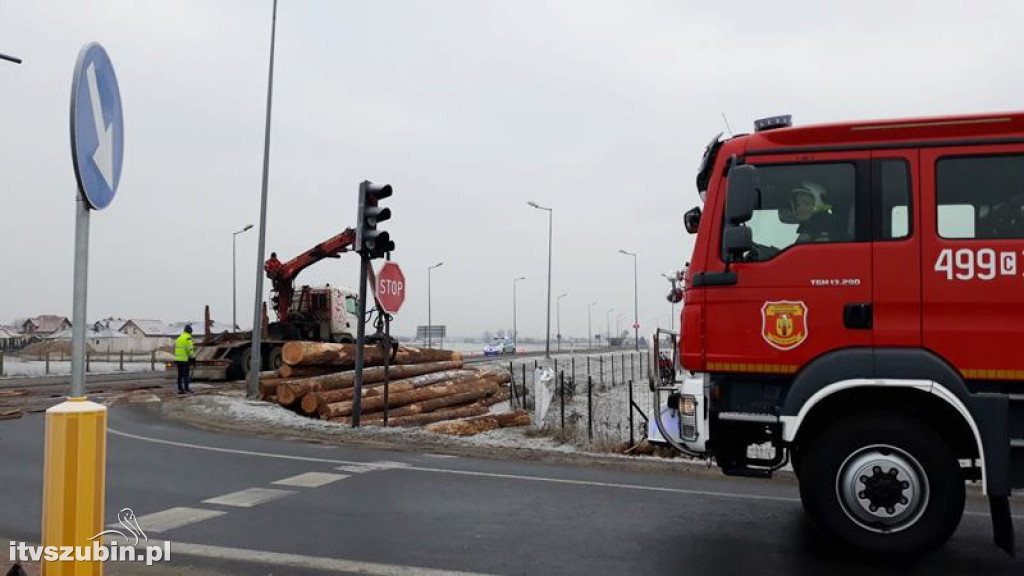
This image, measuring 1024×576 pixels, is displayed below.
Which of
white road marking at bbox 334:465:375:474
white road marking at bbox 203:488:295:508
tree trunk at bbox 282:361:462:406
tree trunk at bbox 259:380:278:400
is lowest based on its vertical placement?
white road marking at bbox 334:465:375:474

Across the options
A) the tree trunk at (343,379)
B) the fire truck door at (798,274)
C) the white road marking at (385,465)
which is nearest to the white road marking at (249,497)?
the white road marking at (385,465)

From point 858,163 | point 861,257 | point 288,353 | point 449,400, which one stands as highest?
point 858,163

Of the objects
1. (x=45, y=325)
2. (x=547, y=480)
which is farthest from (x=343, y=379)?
(x=45, y=325)

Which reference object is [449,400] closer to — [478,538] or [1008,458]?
[478,538]

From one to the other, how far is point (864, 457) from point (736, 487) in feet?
9.00

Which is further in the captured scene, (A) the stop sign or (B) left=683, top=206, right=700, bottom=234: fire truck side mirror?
(A) the stop sign

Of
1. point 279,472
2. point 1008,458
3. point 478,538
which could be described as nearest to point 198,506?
point 279,472

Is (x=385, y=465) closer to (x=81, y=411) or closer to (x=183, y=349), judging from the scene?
(x=81, y=411)

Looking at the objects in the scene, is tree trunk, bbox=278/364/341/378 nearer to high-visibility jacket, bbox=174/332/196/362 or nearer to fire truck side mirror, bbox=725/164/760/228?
high-visibility jacket, bbox=174/332/196/362

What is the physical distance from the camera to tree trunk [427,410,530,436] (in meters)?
13.9

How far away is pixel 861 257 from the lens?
516 cm

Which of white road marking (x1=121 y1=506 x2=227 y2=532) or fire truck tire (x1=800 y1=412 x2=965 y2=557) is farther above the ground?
fire truck tire (x1=800 y1=412 x2=965 y2=557)

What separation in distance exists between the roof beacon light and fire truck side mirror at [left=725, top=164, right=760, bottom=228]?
609 mm

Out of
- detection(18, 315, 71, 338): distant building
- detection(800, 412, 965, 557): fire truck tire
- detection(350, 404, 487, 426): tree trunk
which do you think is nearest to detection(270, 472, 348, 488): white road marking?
detection(800, 412, 965, 557): fire truck tire
